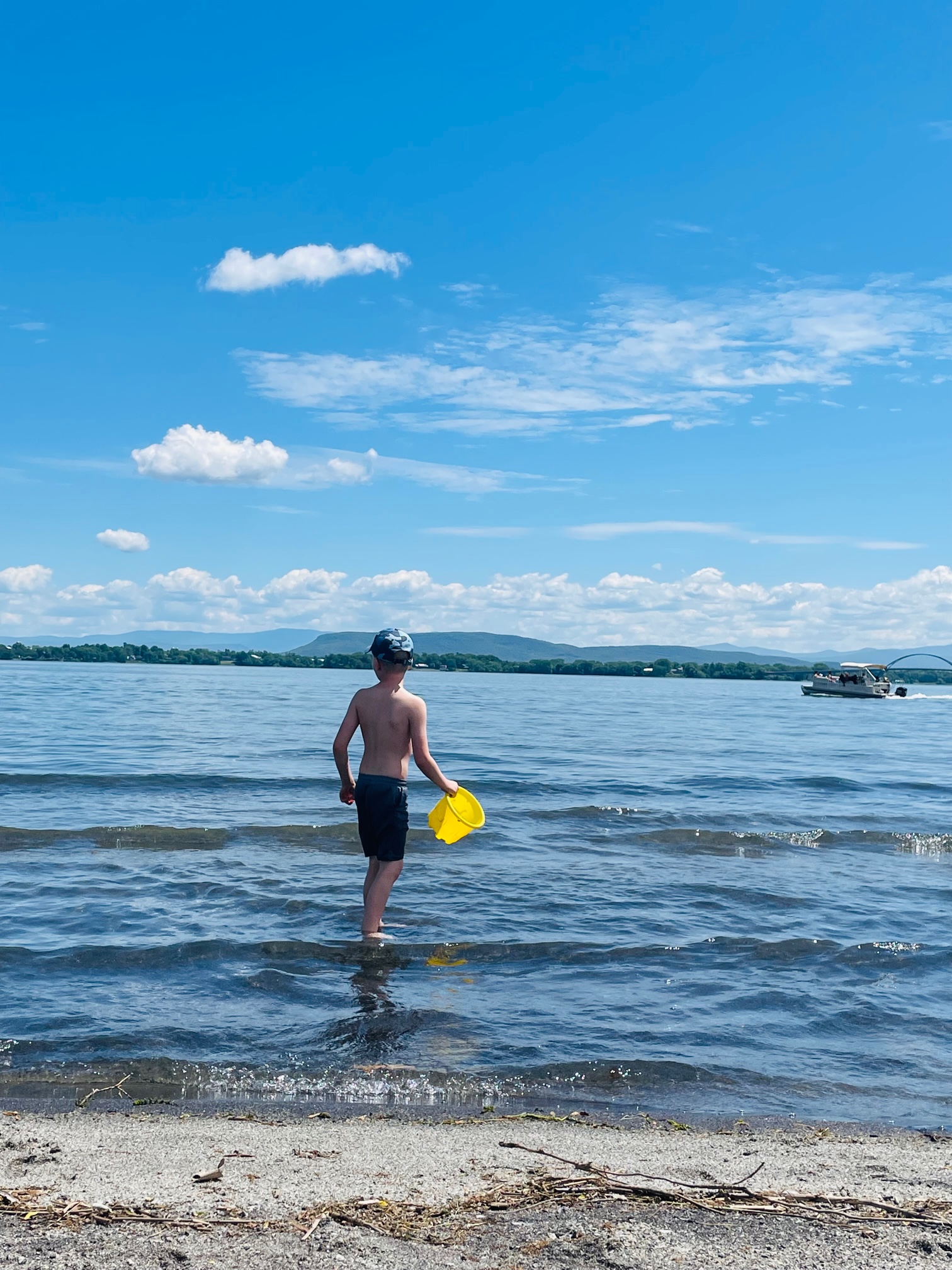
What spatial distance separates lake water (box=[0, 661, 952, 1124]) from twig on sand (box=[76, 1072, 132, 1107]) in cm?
14

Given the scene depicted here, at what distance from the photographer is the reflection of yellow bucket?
929cm

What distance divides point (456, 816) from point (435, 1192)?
5.23 m

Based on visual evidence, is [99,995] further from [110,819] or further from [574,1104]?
[110,819]

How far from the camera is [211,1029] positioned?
6754 millimetres

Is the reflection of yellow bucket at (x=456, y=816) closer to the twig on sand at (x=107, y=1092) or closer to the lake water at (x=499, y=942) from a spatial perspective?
the lake water at (x=499, y=942)

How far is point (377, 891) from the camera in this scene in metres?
8.95

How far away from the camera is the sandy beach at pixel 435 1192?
3.59 m

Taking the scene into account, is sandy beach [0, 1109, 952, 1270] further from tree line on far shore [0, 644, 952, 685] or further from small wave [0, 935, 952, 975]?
tree line on far shore [0, 644, 952, 685]

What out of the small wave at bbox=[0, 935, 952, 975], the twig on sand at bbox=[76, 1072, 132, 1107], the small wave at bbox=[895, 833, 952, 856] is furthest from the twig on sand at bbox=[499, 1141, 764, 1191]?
the small wave at bbox=[895, 833, 952, 856]

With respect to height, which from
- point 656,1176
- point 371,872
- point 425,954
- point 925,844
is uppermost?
point 371,872

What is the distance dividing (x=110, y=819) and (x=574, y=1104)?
1188cm

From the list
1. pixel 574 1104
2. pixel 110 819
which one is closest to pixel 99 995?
pixel 574 1104

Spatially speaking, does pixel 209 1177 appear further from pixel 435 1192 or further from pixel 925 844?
pixel 925 844

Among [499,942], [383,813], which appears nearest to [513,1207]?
[383,813]
